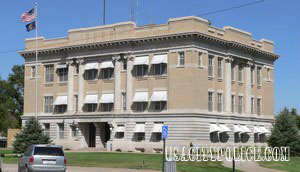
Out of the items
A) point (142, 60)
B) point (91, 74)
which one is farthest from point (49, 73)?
point (142, 60)

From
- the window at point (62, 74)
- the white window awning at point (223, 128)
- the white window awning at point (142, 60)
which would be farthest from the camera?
the window at point (62, 74)

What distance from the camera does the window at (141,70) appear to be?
65.8m

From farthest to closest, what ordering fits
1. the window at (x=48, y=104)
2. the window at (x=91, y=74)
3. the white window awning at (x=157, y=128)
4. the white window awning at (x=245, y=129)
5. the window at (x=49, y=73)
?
the window at (x=49, y=73) < the window at (x=48, y=104) < the window at (x=91, y=74) < the white window awning at (x=245, y=129) < the white window awning at (x=157, y=128)

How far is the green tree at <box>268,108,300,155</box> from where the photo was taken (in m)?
57.7

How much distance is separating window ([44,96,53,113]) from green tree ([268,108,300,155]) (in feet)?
100

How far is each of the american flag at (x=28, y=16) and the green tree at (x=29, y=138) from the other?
12.8 meters

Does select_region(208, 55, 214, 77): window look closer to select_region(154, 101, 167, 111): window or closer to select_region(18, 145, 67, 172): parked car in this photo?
select_region(154, 101, 167, 111): window

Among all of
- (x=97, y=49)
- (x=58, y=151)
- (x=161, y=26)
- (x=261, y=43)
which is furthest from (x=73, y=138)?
(x=58, y=151)

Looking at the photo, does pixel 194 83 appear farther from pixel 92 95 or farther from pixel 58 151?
pixel 58 151

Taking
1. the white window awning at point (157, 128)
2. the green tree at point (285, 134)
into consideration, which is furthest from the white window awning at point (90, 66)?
the green tree at point (285, 134)

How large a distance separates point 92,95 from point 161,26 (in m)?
13.0

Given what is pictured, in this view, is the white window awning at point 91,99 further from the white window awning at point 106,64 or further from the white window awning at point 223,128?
→ the white window awning at point 223,128

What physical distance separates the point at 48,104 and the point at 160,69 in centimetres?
1914

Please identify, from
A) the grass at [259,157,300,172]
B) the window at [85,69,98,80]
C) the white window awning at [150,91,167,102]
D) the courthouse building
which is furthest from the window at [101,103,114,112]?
the grass at [259,157,300,172]
